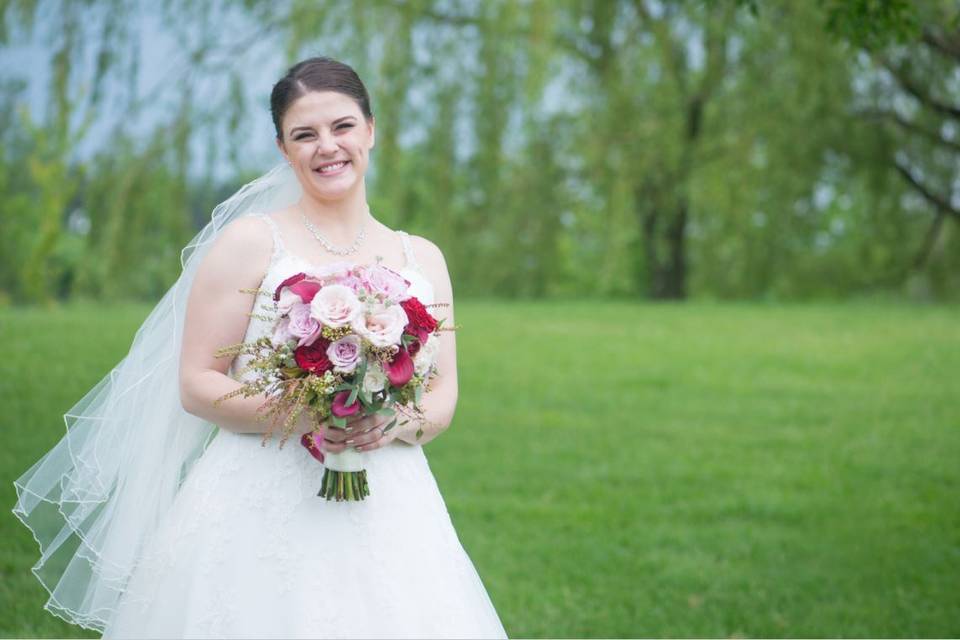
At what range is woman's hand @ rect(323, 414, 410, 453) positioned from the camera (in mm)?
2668

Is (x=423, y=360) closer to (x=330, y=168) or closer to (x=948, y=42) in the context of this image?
(x=330, y=168)

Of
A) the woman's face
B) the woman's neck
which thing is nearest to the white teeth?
the woman's face

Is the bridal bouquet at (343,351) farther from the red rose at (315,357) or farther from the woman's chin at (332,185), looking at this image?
the woman's chin at (332,185)

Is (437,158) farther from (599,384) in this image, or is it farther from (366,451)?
(366,451)

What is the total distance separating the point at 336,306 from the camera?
255 centimetres

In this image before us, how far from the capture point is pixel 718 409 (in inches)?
334

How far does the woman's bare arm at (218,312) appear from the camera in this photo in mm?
2902

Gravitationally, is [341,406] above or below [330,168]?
below

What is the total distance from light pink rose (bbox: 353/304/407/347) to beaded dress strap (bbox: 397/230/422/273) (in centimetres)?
52

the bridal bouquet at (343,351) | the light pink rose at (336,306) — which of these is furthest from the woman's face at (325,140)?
the light pink rose at (336,306)

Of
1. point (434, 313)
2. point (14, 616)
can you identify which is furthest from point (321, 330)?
point (14, 616)

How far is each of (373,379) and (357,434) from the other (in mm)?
183

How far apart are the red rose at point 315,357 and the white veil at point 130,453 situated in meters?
0.82

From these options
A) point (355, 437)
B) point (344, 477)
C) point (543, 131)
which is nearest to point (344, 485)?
point (344, 477)
